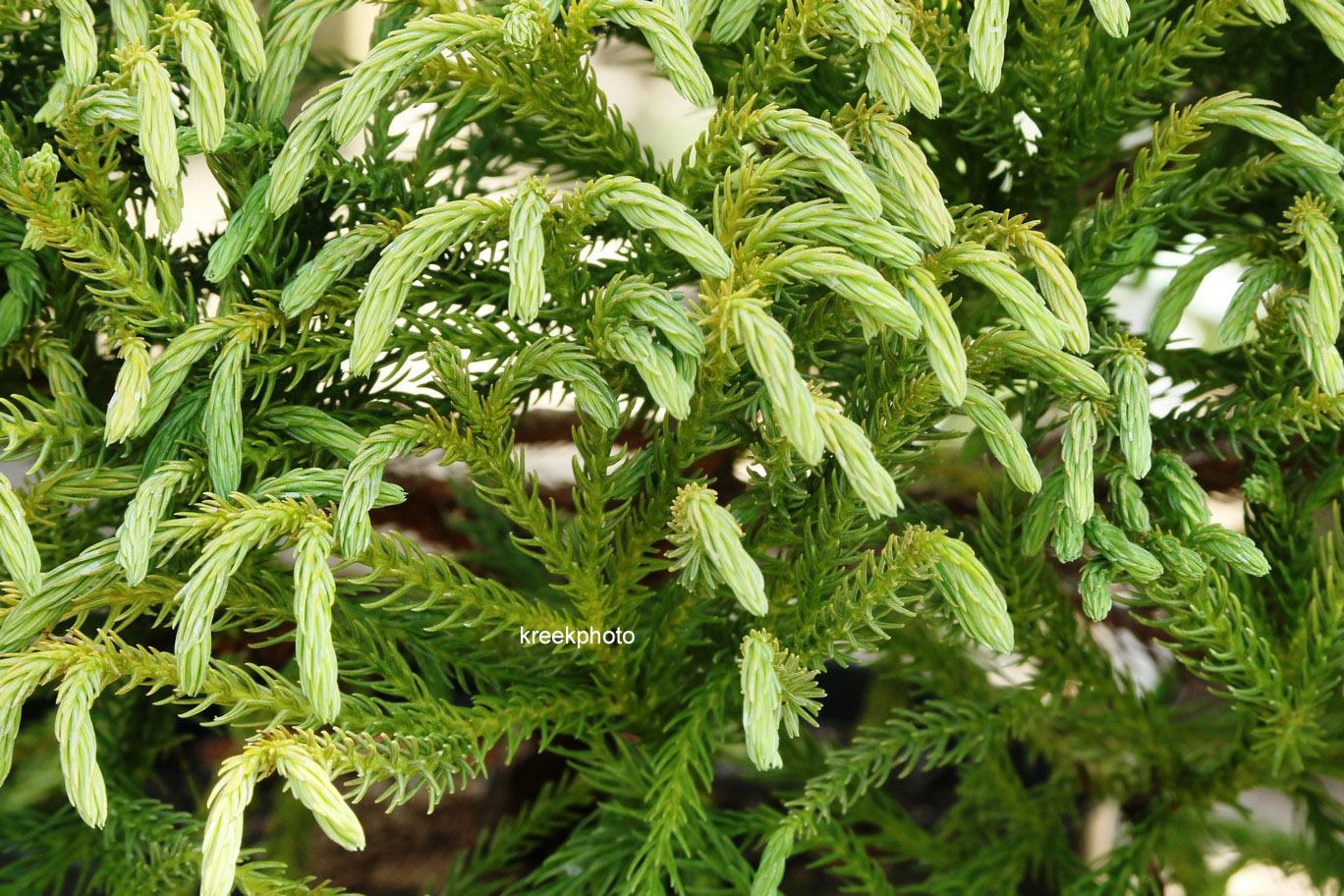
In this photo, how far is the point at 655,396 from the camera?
35cm

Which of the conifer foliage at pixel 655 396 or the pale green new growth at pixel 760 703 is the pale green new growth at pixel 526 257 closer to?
the conifer foliage at pixel 655 396

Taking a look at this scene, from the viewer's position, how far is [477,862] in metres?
0.60

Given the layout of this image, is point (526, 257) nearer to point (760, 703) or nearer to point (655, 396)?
point (655, 396)

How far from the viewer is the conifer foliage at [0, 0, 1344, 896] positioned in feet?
1.18

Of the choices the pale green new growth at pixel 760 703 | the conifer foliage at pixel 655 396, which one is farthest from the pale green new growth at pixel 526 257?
the pale green new growth at pixel 760 703

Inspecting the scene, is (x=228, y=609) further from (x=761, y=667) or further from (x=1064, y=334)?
(x=1064, y=334)

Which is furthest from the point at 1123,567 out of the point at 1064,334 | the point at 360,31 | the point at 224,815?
the point at 360,31

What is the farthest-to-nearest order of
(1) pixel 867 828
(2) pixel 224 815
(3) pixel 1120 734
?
(1) pixel 867 828 → (3) pixel 1120 734 → (2) pixel 224 815

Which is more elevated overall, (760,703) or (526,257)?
(526,257)

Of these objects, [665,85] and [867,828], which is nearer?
[867,828]

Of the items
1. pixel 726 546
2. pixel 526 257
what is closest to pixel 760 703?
pixel 726 546

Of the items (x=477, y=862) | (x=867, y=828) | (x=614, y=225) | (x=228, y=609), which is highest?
(x=614, y=225)

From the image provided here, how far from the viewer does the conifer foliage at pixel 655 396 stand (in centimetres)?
36

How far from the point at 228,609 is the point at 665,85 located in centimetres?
83
